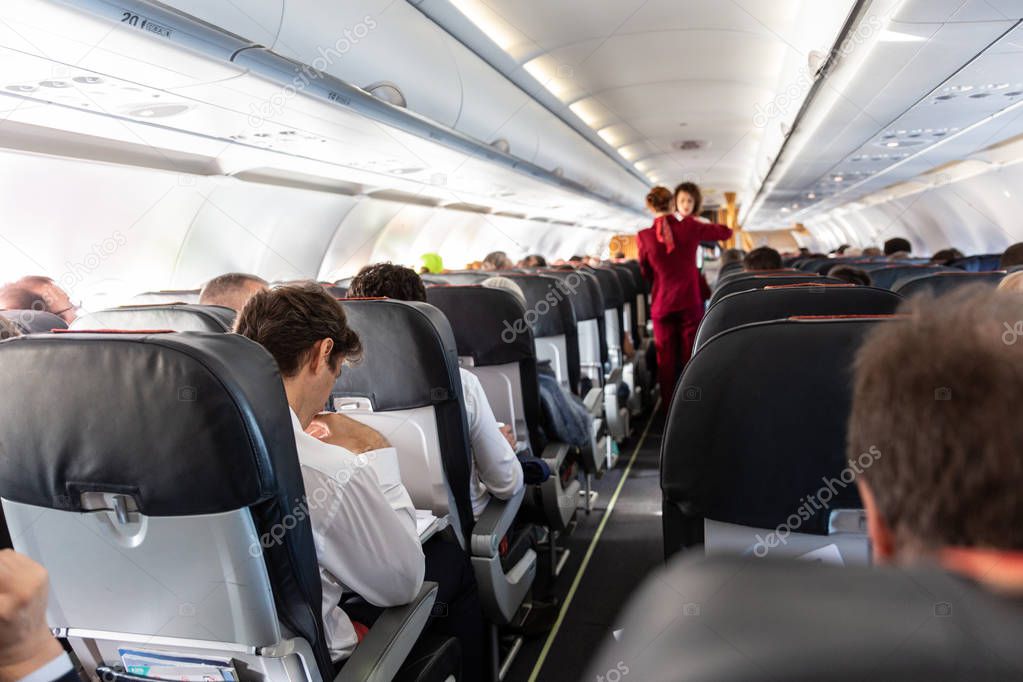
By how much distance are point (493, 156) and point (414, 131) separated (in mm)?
2160

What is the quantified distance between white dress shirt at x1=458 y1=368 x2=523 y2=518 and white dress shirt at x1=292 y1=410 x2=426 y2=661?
870 millimetres

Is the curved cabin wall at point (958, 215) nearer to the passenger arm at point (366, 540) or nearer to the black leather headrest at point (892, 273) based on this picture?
the black leather headrest at point (892, 273)

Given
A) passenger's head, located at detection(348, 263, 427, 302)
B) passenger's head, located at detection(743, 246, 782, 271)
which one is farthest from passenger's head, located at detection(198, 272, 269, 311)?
passenger's head, located at detection(743, 246, 782, 271)

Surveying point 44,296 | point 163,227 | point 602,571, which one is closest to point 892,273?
point 602,571

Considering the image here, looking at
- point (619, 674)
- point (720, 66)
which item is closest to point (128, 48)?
point (619, 674)

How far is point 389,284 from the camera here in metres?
3.14

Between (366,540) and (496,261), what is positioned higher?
(496,261)

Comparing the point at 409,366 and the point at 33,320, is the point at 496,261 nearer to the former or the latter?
the point at 33,320

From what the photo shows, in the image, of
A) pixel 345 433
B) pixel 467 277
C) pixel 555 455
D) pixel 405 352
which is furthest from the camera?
pixel 467 277

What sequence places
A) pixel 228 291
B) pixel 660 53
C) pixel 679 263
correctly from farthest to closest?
pixel 660 53 → pixel 679 263 → pixel 228 291

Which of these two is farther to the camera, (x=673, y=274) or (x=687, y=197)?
(x=673, y=274)

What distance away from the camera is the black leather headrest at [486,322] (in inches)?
140

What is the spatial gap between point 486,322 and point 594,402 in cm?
187

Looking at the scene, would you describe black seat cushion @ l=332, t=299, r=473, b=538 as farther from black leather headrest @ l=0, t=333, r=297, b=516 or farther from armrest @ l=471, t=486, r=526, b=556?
black leather headrest @ l=0, t=333, r=297, b=516
